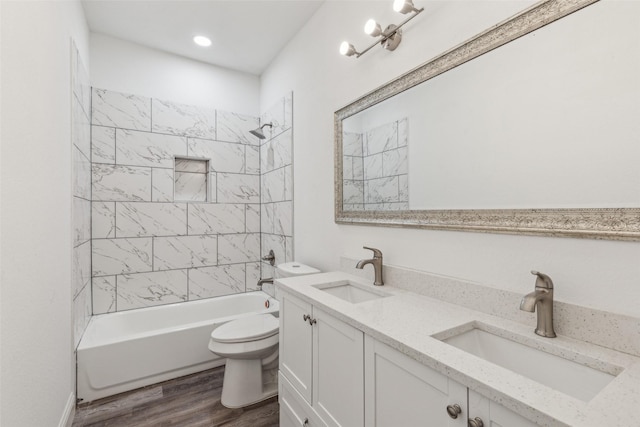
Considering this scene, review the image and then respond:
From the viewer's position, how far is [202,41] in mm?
2701

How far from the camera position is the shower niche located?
3008 millimetres

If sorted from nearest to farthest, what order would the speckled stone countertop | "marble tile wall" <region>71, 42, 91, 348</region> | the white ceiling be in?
the speckled stone countertop < "marble tile wall" <region>71, 42, 91, 348</region> < the white ceiling

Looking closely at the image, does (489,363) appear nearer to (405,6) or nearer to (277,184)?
(405,6)

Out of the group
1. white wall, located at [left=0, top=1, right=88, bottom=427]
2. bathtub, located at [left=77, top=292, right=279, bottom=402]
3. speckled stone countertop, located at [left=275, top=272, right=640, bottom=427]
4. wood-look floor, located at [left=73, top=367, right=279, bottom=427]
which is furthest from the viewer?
bathtub, located at [left=77, top=292, right=279, bottom=402]

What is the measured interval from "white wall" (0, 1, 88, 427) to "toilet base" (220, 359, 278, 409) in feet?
2.96

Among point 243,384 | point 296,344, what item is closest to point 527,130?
point 296,344

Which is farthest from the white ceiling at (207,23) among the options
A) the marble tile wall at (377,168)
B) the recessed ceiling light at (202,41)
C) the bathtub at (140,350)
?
the bathtub at (140,350)

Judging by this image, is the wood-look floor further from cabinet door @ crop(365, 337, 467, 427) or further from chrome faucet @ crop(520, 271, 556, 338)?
chrome faucet @ crop(520, 271, 556, 338)

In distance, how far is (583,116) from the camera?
2.99ft

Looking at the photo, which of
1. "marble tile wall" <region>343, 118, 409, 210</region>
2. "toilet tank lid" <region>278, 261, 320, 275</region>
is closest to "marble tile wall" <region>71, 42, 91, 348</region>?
"toilet tank lid" <region>278, 261, 320, 275</region>

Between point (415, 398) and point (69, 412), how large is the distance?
2.15 m

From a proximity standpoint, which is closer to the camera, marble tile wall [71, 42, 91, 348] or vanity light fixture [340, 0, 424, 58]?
vanity light fixture [340, 0, 424, 58]

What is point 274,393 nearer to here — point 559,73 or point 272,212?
point 272,212

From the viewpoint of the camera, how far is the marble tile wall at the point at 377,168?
156 cm
